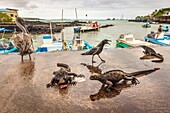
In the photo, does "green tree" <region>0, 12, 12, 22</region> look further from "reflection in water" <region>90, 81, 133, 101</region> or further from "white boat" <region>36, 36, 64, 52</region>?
"reflection in water" <region>90, 81, 133, 101</region>

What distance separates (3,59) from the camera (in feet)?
24.6

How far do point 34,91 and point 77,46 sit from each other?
36.1 feet

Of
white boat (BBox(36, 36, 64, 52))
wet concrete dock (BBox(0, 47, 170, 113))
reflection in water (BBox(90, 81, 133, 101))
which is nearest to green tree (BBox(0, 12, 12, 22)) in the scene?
white boat (BBox(36, 36, 64, 52))

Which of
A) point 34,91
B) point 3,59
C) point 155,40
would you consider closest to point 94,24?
point 155,40

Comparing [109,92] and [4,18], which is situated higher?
[4,18]

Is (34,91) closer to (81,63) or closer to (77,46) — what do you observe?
(81,63)

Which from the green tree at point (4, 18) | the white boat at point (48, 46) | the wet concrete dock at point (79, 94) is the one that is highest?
the green tree at point (4, 18)

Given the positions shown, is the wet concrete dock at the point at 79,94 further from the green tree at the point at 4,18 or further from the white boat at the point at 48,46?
the green tree at the point at 4,18

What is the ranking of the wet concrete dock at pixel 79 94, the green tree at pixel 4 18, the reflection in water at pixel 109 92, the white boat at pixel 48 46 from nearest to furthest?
the wet concrete dock at pixel 79 94 → the reflection in water at pixel 109 92 → the white boat at pixel 48 46 → the green tree at pixel 4 18

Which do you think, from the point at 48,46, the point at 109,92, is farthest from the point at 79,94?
the point at 48,46

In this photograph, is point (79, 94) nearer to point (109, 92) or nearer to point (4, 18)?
point (109, 92)

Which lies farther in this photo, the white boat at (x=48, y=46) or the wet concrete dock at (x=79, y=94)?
the white boat at (x=48, y=46)

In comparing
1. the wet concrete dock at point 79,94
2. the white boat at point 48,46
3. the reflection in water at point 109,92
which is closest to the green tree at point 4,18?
the white boat at point 48,46

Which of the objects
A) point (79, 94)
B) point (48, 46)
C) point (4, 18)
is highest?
point (4, 18)
